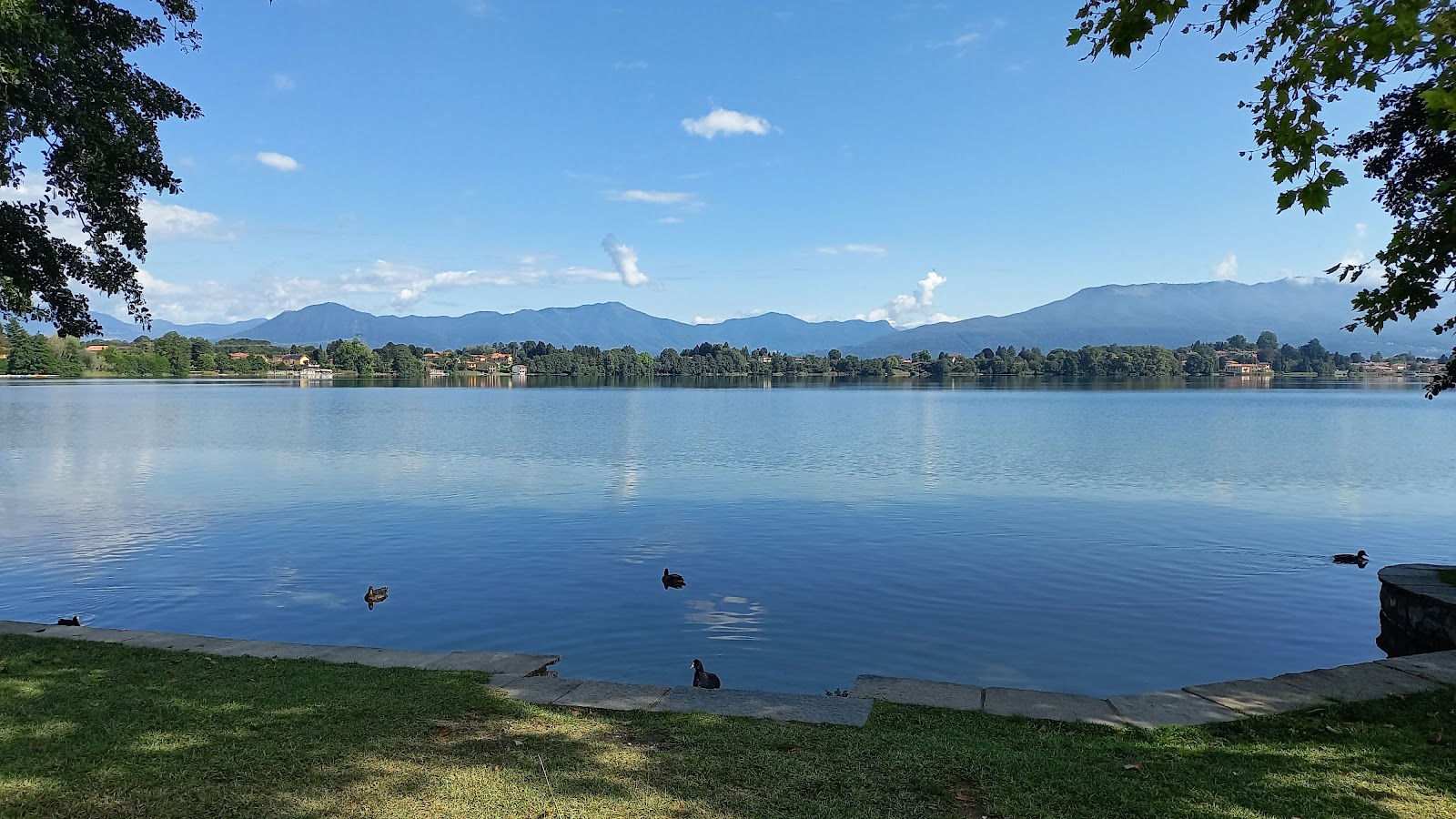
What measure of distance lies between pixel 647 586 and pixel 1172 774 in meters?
12.7

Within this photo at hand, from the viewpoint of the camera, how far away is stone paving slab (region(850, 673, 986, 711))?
8766mm

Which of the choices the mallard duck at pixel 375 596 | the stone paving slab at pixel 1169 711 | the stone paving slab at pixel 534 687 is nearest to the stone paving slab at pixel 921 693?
the stone paving slab at pixel 1169 711

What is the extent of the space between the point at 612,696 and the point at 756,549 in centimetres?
1319

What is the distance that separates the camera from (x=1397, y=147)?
14.0 meters

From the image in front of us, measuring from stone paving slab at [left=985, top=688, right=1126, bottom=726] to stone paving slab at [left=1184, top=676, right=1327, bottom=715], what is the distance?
1227 millimetres

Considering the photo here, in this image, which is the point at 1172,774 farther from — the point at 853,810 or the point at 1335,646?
the point at 1335,646

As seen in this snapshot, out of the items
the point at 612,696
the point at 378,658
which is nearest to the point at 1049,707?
the point at 612,696

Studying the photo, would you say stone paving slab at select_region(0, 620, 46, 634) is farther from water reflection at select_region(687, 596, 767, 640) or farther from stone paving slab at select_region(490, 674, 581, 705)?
water reflection at select_region(687, 596, 767, 640)

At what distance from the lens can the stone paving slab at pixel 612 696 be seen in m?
8.50

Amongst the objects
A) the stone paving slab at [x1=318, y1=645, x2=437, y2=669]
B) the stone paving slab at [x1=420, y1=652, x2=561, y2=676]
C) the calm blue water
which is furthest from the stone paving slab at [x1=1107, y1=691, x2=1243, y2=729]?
the stone paving slab at [x1=318, y1=645, x2=437, y2=669]

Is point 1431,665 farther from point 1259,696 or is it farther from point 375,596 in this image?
point 375,596

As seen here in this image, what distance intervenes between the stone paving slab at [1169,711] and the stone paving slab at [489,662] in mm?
6537

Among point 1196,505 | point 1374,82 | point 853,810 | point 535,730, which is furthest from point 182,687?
point 1196,505

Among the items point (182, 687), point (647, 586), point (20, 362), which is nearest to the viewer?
point (182, 687)
